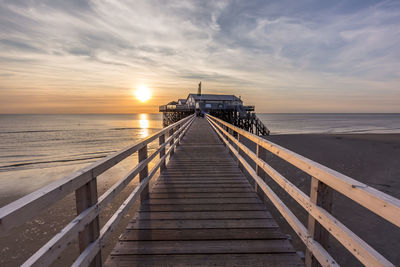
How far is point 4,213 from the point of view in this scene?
1.05 meters

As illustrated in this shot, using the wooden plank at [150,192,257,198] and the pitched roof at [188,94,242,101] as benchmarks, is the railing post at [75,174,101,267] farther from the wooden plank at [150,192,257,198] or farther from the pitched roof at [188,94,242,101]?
the pitched roof at [188,94,242,101]

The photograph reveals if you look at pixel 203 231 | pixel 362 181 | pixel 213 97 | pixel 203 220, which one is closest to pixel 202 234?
pixel 203 231

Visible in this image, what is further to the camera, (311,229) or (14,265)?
(14,265)

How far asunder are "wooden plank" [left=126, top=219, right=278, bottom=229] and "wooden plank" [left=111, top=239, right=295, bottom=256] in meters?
0.33

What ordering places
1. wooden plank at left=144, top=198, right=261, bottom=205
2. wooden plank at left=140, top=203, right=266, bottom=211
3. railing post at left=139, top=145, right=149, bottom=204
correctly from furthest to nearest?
wooden plank at left=144, top=198, right=261, bottom=205
wooden plank at left=140, top=203, right=266, bottom=211
railing post at left=139, top=145, right=149, bottom=204

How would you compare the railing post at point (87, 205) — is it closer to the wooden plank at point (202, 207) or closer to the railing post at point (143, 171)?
the railing post at point (143, 171)

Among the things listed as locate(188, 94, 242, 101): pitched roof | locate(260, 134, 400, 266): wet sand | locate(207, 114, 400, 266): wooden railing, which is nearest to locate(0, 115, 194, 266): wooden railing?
locate(207, 114, 400, 266): wooden railing

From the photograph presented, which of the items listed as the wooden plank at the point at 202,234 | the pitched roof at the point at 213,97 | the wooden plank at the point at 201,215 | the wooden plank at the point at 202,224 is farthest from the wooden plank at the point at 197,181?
the pitched roof at the point at 213,97

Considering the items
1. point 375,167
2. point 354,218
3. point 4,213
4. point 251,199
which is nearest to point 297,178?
point 354,218

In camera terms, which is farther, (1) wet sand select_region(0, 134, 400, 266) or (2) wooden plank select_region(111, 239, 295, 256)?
(1) wet sand select_region(0, 134, 400, 266)

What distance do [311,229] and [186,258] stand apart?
1408mm

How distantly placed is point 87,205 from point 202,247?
1492 millimetres

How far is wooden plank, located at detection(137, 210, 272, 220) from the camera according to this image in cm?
328

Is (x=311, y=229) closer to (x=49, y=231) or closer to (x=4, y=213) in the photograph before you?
(x=4, y=213)
